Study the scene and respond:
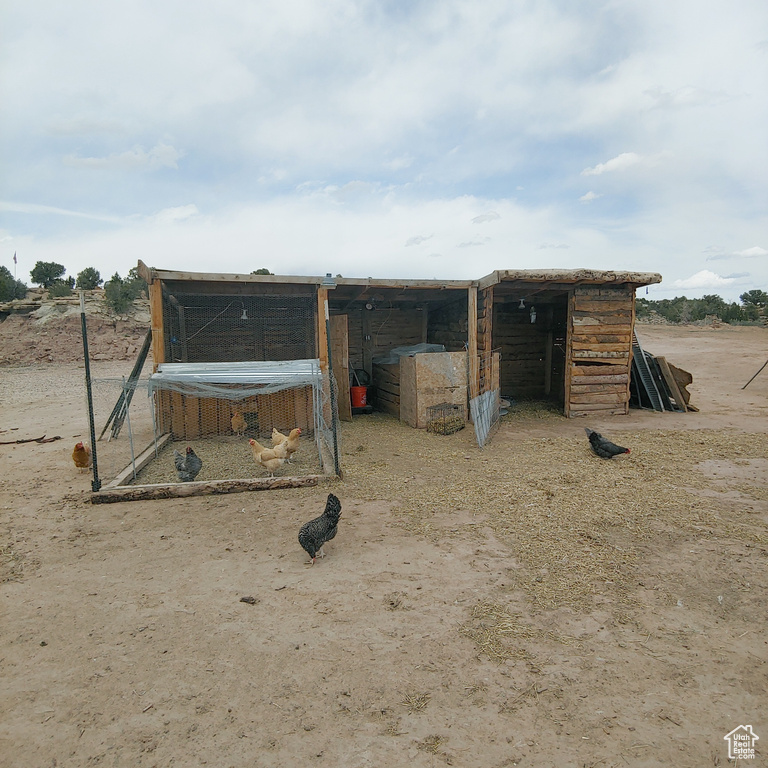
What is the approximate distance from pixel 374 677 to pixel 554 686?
37.6 inches

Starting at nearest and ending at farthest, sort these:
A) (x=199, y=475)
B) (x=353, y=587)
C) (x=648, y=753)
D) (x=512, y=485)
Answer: (x=648, y=753) < (x=353, y=587) < (x=512, y=485) < (x=199, y=475)

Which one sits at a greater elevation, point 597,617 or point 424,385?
point 424,385

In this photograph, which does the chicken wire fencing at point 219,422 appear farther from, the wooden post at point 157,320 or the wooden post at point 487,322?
the wooden post at point 487,322

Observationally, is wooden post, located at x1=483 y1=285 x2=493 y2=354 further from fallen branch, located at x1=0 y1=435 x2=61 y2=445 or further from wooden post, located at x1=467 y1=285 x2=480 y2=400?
fallen branch, located at x1=0 y1=435 x2=61 y2=445

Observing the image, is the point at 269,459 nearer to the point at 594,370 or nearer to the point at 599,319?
the point at 594,370

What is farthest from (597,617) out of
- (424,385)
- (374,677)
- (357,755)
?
(424,385)

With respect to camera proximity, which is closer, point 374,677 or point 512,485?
point 374,677

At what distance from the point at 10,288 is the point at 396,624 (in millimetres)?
34659

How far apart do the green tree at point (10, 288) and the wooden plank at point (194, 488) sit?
1156 inches

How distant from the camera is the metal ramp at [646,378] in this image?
11.4 m

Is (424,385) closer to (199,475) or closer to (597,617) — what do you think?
(199,475)

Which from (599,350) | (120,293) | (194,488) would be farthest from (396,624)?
(120,293)

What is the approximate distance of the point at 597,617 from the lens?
320 cm

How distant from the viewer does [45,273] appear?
35.6 metres
